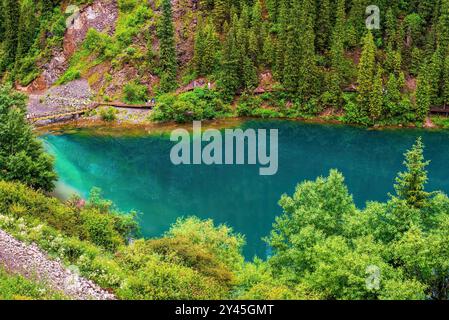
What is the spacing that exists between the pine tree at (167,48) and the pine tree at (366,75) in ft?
92.3

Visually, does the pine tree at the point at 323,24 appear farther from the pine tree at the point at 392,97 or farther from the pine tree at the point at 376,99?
the pine tree at the point at 392,97

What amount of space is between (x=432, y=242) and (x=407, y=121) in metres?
54.5

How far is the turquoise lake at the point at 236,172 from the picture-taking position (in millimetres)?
56469

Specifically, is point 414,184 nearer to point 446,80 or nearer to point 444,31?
point 446,80

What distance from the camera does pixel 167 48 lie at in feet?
287

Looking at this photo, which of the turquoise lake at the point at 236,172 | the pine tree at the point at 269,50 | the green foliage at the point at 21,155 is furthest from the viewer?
the pine tree at the point at 269,50

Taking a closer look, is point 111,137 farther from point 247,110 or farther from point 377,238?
point 377,238

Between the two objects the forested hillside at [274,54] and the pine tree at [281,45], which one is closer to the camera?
the forested hillside at [274,54]

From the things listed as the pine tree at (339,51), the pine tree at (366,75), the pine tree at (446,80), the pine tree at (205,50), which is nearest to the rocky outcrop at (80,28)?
the pine tree at (205,50)

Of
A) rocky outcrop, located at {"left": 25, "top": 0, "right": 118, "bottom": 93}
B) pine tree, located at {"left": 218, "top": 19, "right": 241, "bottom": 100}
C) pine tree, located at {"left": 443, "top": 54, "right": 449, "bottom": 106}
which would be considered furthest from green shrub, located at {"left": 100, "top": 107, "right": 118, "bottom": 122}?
pine tree, located at {"left": 443, "top": 54, "right": 449, "bottom": 106}

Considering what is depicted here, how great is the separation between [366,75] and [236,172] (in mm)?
28603

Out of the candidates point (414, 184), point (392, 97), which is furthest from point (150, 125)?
point (414, 184)
